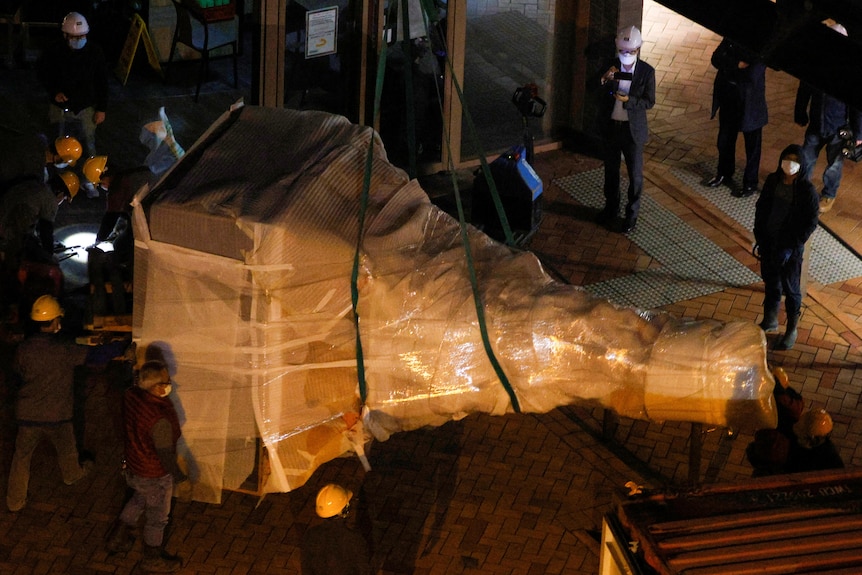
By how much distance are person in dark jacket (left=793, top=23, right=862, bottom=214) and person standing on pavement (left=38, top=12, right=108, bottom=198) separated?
22.3 ft

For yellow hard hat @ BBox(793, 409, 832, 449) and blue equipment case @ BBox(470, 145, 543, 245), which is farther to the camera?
blue equipment case @ BBox(470, 145, 543, 245)

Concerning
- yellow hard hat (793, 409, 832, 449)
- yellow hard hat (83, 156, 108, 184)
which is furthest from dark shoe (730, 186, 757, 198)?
yellow hard hat (83, 156, 108, 184)

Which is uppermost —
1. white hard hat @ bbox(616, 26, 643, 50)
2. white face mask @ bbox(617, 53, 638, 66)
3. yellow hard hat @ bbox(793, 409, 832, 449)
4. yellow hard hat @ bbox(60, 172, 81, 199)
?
white hard hat @ bbox(616, 26, 643, 50)

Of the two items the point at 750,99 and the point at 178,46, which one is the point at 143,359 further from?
the point at 178,46

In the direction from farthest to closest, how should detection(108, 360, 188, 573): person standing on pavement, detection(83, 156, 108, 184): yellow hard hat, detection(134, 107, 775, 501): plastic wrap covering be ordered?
detection(83, 156, 108, 184): yellow hard hat < detection(108, 360, 188, 573): person standing on pavement < detection(134, 107, 775, 501): plastic wrap covering

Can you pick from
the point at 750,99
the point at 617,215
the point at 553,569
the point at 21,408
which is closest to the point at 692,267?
the point at 617,215

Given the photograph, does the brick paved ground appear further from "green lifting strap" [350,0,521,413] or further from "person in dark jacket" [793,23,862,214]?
"green lifting strap" [350,0,521,413]

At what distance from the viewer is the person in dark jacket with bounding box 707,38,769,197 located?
12.1 m

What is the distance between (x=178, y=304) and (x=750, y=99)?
6889mm

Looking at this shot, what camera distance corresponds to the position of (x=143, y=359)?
7.56 m

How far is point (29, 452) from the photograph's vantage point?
8758 mm

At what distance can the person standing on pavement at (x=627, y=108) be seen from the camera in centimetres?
1143

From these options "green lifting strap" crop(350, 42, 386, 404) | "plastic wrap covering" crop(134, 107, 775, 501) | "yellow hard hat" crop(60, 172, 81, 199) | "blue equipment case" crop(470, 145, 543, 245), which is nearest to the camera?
"plastic wrap covering" crop(134, 107, 775, 501)

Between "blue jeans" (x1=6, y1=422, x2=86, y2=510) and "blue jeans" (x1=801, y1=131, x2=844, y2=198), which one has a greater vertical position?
"blue jeans" (x1=801, y1=131, x2=844, y2=198)
